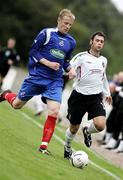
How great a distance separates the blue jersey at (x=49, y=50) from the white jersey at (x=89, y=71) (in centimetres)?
46

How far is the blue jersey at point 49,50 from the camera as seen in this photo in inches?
531

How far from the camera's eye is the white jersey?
553 inches

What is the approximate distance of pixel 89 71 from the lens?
14.1m

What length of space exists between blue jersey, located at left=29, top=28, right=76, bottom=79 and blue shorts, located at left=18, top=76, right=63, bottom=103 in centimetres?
9

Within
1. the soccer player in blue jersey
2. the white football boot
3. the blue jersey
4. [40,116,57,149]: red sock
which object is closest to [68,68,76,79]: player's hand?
the soccer player in blue jersey

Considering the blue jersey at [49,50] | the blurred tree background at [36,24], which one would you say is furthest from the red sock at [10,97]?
the blurred tree background at [36,24]

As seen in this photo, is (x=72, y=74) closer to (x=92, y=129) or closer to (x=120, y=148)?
(x=92, y=129)

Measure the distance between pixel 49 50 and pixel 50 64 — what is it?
0.35 meters

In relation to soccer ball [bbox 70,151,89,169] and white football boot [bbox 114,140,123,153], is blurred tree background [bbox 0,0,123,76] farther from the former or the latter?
soccer ball [bbox 70,151,89,169]

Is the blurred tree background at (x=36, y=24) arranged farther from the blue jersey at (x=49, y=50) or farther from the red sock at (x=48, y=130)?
the red sock at (x=48, y=130)

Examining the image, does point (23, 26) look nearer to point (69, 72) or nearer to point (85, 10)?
point (85, 10)

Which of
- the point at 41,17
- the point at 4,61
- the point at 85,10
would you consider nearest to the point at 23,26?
the point at 41,17

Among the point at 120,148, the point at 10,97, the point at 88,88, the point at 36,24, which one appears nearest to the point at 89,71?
the point at 88,88

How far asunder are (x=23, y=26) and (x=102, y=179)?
8046cm
